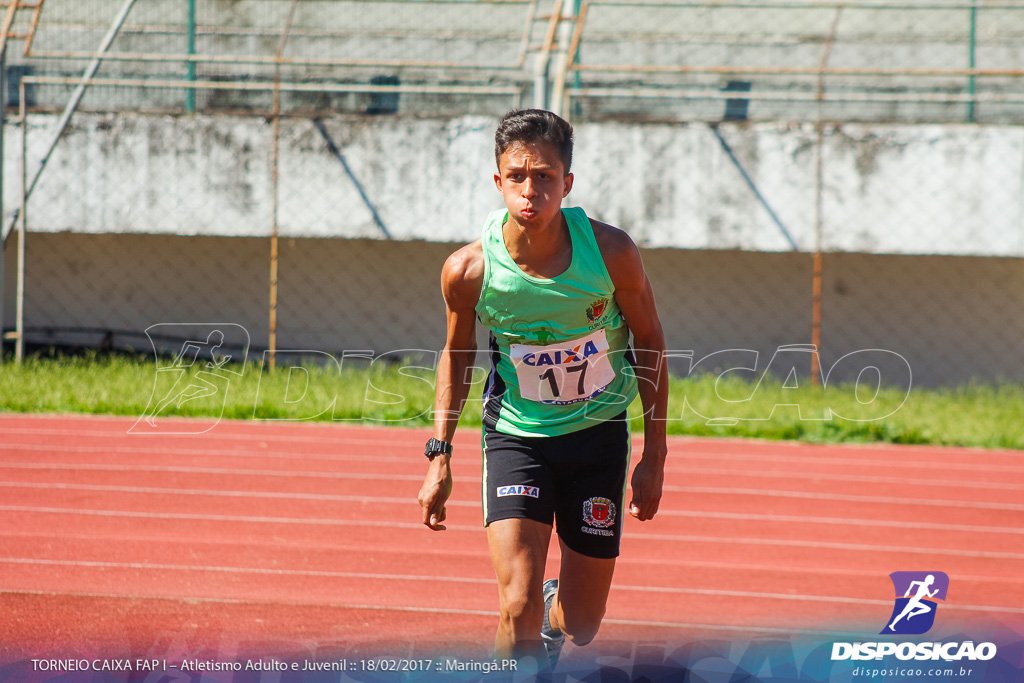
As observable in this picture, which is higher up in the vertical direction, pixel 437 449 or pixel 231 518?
pixel 437 449

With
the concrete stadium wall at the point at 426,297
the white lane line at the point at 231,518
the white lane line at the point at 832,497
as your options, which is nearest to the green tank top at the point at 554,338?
the white lane line at the point at 231,518

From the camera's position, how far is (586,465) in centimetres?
306

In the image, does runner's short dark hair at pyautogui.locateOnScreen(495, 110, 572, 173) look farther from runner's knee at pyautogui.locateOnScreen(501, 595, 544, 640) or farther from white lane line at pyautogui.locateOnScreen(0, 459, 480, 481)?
white lane line at pyautogui.locateOnScreen(0, 459, 480, 481)

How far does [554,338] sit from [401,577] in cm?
207

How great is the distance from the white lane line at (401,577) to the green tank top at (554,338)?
1.67 metres

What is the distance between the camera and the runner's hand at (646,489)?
299 centimetres

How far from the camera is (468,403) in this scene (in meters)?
8.44

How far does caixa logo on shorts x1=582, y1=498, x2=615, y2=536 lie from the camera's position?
10.1 feet

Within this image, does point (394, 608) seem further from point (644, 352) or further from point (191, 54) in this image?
point (191, 54)

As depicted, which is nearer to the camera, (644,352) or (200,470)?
(644,352)

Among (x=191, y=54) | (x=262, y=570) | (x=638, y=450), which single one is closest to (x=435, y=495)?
(x=262, y=570)

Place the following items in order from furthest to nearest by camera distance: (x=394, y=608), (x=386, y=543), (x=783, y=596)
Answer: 1. (x=386, y=543)
2. (x=783, y=596)
3. (x=394, y=608)

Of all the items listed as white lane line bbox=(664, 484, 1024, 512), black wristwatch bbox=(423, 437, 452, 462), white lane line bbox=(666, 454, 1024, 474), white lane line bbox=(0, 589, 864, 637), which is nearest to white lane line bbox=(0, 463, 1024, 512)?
white lane line bbox=(664, 484, 1024, 512)

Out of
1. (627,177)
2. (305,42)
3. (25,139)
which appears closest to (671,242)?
(627,177)
